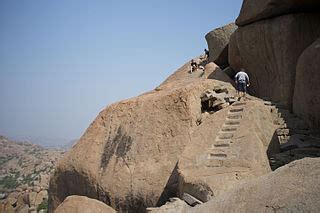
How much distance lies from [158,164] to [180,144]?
0.91 metres

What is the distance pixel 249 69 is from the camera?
13852 mm

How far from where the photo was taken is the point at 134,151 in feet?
35.8

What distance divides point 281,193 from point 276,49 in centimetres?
891

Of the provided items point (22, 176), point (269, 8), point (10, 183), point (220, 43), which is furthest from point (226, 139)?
point (22, 176)

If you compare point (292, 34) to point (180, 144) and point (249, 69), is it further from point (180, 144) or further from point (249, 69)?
point (180, 144)

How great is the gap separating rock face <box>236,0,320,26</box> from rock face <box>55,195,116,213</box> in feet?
29.7

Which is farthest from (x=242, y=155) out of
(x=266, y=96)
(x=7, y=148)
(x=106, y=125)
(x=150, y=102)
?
(x=7, y=148)

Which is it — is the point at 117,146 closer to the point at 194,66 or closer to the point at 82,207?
the point at 82,207

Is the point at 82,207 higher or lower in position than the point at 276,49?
lower

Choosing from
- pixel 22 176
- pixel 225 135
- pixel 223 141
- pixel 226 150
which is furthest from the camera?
pixel 22 176

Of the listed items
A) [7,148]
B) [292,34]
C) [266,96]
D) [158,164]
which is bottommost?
[7,148]

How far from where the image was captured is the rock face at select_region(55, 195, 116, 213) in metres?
9.45

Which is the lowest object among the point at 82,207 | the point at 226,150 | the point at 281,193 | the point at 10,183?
the point at 10,183

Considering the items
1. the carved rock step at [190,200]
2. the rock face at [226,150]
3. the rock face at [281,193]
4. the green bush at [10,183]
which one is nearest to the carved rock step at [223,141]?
the rock face at [226,150]
